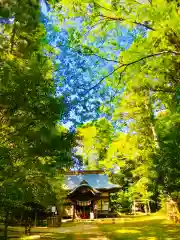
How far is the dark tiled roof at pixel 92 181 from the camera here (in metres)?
32.6

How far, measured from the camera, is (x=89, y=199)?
30.8m

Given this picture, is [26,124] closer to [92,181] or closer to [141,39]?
[141,39]

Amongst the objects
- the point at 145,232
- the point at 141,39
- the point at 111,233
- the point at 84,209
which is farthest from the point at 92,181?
the point at 141,39

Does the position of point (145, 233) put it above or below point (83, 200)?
below

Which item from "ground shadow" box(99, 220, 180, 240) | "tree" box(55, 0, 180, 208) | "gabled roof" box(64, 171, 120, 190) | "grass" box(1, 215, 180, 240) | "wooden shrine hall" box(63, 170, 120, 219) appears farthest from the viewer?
"gabled roof" box(64, 171, 120, 190)

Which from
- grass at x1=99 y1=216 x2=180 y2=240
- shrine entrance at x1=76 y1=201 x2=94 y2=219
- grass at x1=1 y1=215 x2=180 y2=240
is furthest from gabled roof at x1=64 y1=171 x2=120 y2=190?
grass at x1=99 y1=216 x2=180 y2=240

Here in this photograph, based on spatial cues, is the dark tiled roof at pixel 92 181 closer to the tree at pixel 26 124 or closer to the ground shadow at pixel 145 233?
the ground shadow at pixel 145 233

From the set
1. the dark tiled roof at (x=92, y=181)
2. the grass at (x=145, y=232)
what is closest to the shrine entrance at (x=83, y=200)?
the dark tiled roof at (x=92, y=181)

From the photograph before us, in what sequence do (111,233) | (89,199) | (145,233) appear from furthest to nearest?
(89,199), (111,233), (145,233)

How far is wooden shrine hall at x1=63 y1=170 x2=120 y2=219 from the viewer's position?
30.5 m

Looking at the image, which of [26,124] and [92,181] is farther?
[92,181]

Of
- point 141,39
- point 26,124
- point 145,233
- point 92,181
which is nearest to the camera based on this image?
point 26,124

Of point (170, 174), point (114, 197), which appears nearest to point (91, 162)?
point (114, 197)

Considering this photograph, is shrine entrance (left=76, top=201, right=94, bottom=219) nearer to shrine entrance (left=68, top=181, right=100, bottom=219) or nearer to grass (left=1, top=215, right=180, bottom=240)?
shrine entrance (left=68, top=181, right=100, bottom=219)
